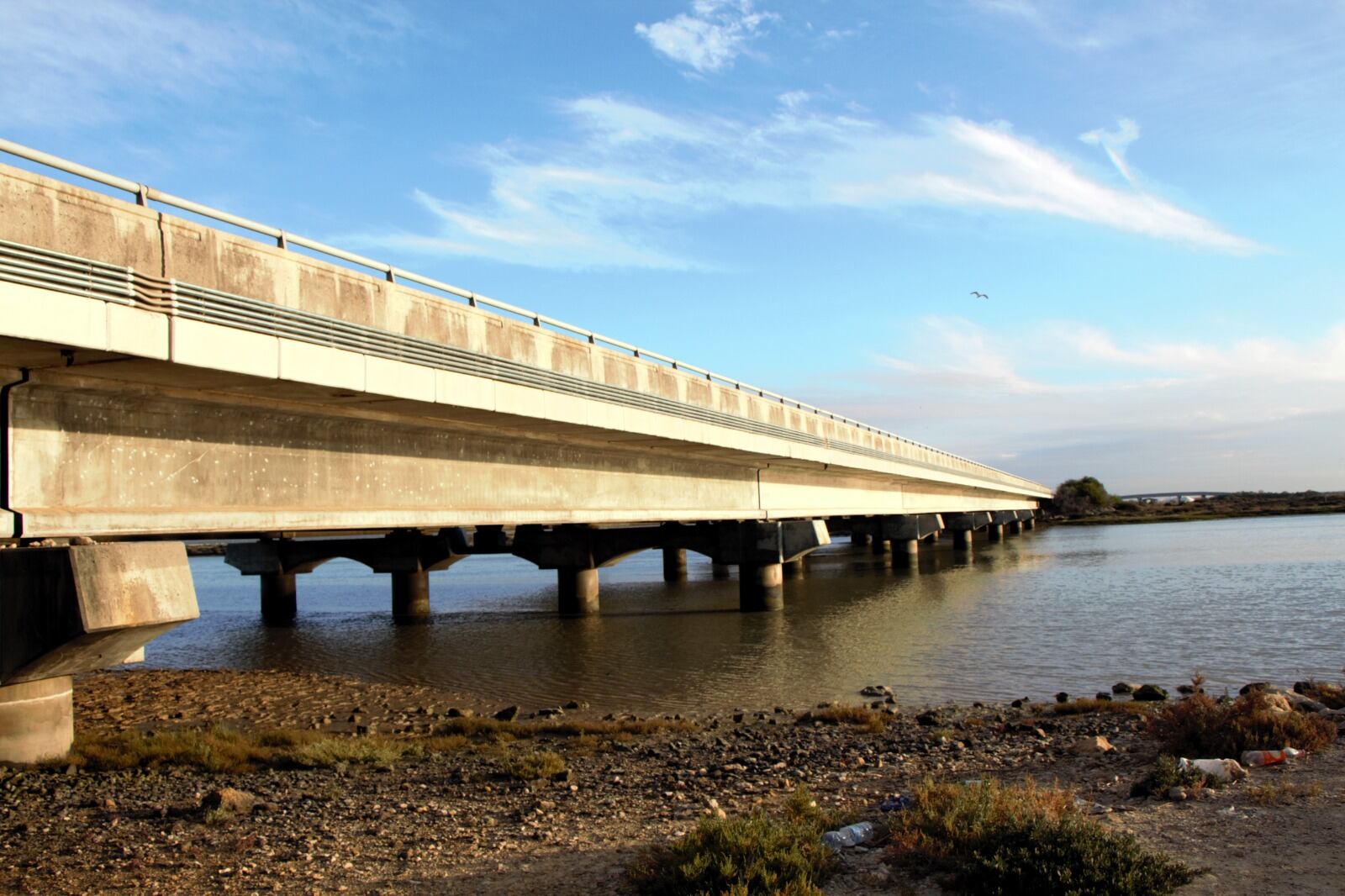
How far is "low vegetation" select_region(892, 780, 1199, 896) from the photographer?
254 inches

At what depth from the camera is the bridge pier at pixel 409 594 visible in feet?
109

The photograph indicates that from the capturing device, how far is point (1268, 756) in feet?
32.3

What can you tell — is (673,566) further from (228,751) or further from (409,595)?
(228,751)

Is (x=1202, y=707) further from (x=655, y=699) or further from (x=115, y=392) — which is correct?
(x=115, y=392)

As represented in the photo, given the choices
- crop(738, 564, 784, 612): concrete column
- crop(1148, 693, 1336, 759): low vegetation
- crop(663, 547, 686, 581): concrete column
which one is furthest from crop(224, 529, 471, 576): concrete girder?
crop(1148, 693, 1336, 759): low vegetation

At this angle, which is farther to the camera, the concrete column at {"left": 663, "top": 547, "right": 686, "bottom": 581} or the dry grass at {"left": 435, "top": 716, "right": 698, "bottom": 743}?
the concrete column at {"left": 663, "top": 547, "right": 686, "bottom": 581}

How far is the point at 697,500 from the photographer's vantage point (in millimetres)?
27594

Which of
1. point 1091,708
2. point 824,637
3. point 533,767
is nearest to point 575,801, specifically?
point 533,767

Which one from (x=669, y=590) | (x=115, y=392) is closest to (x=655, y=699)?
(x=115, y=392)

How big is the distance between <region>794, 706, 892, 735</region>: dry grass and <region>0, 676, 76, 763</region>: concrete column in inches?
385

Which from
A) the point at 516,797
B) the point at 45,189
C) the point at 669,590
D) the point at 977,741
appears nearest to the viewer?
the point at 45,189

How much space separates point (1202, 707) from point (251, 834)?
982 centimetres

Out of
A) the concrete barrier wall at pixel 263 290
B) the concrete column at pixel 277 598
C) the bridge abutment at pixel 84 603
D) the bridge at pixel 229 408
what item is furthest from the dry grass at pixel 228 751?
the concrete column at pixel 277 598

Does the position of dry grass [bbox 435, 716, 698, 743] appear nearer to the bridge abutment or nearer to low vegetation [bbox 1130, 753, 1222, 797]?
the bridge abutment
